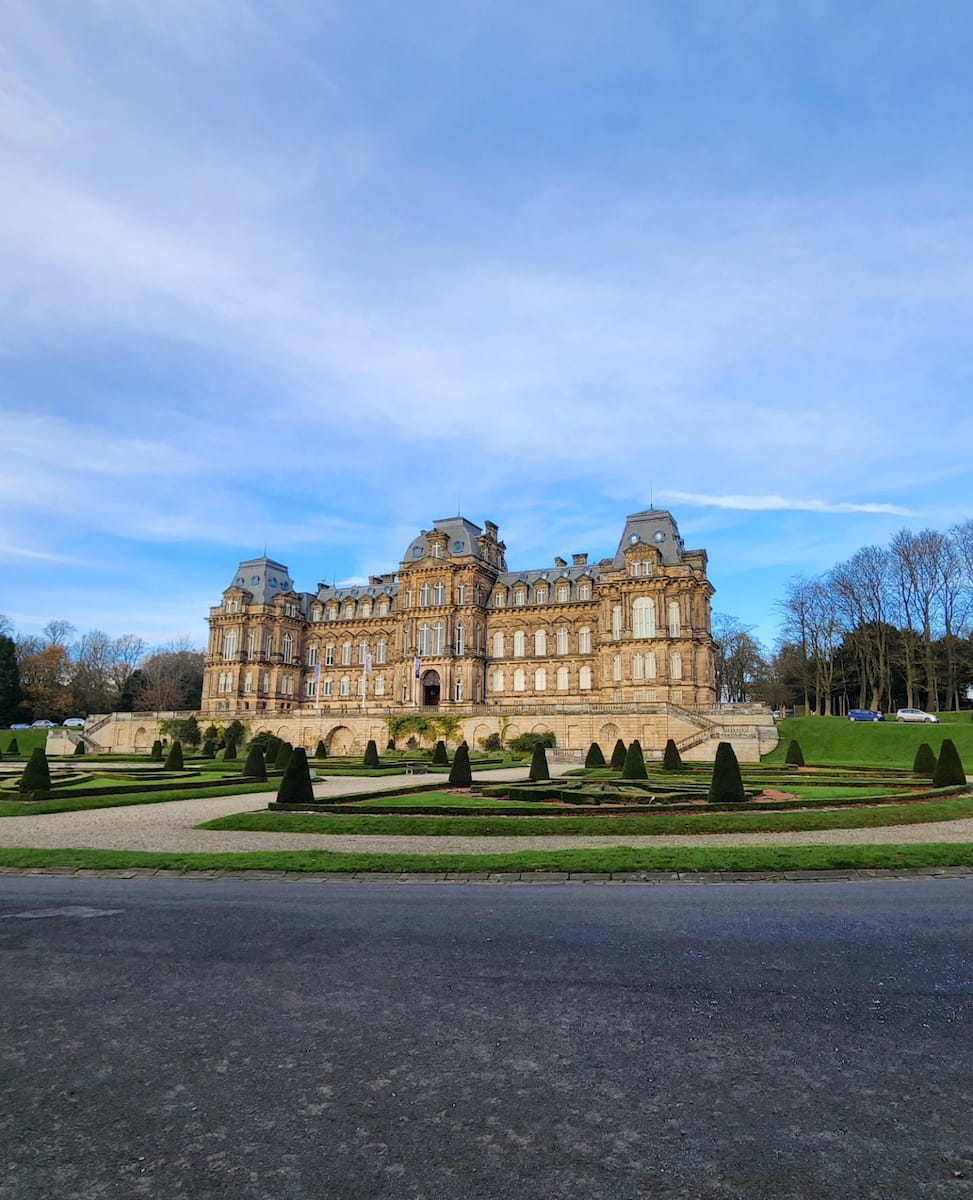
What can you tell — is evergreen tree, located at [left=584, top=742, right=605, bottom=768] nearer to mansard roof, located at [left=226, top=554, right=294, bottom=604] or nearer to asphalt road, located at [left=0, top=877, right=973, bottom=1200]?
asphalt road, located at [left=0, top=877, right=973, bottom=1200]

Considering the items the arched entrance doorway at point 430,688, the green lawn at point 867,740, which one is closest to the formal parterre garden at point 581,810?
the green lawn at point 867,740

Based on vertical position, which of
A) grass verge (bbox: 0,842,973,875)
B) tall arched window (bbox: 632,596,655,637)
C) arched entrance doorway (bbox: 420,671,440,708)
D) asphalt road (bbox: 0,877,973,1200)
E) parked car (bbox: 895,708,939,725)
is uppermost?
tall arched window (bbox: 632,596,655,637)

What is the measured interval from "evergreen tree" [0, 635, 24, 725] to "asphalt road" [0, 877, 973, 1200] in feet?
277

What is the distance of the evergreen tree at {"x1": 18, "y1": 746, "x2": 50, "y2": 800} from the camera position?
80.2 ft

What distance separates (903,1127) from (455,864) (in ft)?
30.6

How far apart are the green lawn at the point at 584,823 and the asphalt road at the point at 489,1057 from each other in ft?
28.6

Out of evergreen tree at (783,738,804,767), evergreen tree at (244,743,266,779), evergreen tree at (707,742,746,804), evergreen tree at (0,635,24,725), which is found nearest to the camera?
evergreen tree at (707,742,746,804)

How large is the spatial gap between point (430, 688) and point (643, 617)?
21640 mm

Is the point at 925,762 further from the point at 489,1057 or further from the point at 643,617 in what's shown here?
the point at 643,617

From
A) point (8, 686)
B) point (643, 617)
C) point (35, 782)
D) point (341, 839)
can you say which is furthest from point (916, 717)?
point (8, 686)

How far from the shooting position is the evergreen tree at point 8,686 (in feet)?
263

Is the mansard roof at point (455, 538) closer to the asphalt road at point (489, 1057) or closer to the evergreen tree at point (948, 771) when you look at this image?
the evergreen tree at point (948, 771)

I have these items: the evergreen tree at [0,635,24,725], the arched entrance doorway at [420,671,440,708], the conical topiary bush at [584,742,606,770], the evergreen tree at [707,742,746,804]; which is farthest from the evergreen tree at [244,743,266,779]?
the evergreen tree at [0,635,24,725]

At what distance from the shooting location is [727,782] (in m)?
21.6
